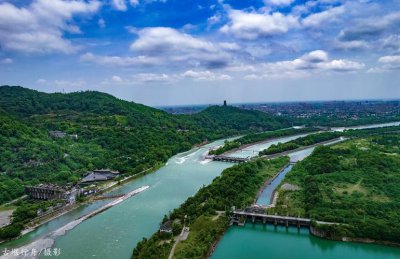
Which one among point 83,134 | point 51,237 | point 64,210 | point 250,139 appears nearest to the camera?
point 51,237

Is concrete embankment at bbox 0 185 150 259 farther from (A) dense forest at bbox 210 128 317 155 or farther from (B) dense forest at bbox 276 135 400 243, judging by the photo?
(A) dense forest at bbox 210 128 317 155

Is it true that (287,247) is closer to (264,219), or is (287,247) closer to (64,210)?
(264,219)

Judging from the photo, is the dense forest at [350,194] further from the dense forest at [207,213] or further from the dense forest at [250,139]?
the dense forest at [250,139]

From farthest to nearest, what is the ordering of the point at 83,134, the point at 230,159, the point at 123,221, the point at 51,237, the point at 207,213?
the point at 83,134
the point at 230,159
the point at 123,221
the point at 207,213
the point at 51,237

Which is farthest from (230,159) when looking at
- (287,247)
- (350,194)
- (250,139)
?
(287,247)

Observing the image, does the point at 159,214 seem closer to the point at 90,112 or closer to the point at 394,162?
the point at 394,162

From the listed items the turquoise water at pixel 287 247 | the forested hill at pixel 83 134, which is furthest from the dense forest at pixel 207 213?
the forested hill at pixel 83 134
